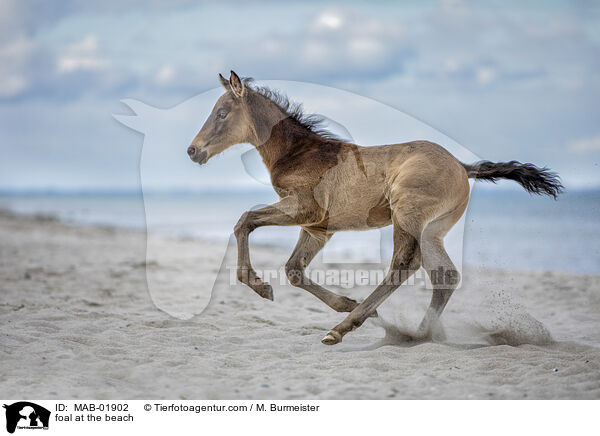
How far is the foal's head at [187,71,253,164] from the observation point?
479 cm

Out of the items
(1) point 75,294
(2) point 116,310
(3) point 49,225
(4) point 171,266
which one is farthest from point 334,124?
(3) point 49,225

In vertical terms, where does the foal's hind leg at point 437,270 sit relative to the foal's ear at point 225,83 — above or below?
below

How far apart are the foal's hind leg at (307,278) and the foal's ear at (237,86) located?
1314 millimetres

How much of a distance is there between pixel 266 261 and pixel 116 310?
4318 mm

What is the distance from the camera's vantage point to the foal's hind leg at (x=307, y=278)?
4895mm

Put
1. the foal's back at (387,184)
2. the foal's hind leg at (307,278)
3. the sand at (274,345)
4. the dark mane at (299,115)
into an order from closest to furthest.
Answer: the sand at (274,345), the foal's back at (387,184), the foal's hind leg at (307,278), the dark mane at (299,115)

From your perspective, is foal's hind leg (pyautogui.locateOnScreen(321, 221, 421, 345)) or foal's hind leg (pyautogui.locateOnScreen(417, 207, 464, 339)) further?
foal's hind leg (pyautogui.locateOnScreen(417, 207, 464, 339))

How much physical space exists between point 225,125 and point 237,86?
0.33 meters

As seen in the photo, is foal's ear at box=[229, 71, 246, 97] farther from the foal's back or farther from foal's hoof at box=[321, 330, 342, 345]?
foal's hoof at box=[321, 330, 342, 345]

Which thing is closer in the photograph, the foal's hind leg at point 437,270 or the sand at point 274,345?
the sand at point 274,345
